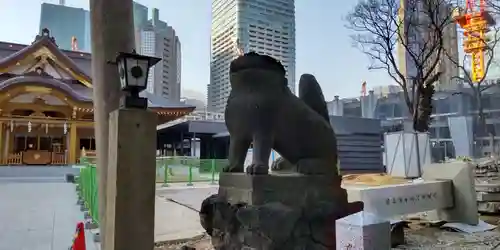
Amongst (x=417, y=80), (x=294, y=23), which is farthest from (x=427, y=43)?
(x=294, y=23)

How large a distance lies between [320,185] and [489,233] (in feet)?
9.73

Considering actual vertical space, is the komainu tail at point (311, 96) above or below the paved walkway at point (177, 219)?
above

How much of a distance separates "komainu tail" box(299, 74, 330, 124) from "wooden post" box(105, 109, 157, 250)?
5.44ft

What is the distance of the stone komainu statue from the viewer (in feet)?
9.72

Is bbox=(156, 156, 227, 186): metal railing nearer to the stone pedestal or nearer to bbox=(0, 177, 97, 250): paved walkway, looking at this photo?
bbox=(0, 177, 97, 250): paved walkway

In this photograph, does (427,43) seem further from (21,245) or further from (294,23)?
(21,245)

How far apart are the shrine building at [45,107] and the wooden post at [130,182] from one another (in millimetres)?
12737

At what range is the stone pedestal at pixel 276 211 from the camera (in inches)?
109

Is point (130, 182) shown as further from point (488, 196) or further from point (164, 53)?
point (164, 53)

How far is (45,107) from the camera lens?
53.8 feet

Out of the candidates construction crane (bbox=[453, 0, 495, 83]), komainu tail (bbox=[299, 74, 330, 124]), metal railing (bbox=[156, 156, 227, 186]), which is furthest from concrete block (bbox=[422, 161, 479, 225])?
construction crane (bbox=[453, 0, 495, 83])

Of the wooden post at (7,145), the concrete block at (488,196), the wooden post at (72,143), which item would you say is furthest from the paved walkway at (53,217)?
the wooden post at (7,145)

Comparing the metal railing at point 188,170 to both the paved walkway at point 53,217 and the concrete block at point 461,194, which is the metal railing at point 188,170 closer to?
the paved walkway at point 53,217

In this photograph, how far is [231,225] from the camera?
305 cm
